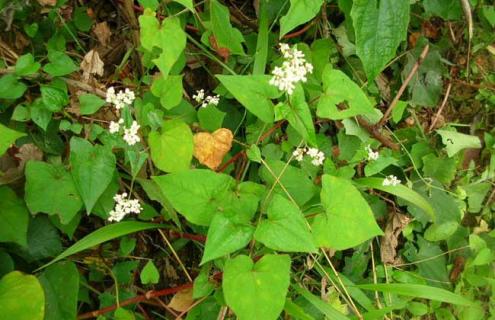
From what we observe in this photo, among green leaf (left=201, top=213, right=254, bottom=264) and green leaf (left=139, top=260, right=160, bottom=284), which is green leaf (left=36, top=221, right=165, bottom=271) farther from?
green leaf (left=201, top=213, right=254, bottom=264)

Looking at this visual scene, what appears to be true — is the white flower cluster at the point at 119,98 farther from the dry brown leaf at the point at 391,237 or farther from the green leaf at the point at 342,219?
the dry brown leaf at the point at 391,237

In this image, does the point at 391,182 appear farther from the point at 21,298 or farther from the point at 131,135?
the point at 21,298

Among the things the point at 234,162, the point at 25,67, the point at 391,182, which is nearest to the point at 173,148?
the point at 234,162

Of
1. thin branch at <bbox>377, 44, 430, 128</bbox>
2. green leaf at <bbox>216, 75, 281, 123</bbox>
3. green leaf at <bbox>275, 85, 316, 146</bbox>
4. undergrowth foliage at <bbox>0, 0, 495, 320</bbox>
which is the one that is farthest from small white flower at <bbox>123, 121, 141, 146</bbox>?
thin branch at <bbox>377, 44, 430, 128</bbox>

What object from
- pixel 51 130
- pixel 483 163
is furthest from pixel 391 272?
pixel 51 130

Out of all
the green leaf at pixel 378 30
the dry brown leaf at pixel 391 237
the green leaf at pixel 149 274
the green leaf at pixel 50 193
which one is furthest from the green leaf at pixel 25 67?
the dry brown leaf at pixel 391 237

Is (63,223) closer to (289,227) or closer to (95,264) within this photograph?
(95,264)

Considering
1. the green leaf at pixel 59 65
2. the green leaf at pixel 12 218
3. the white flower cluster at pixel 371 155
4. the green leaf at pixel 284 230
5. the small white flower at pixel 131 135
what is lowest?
the white flower cluster at pixel 371 155
